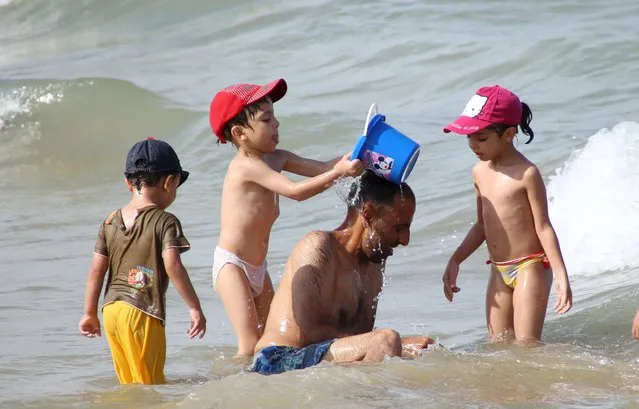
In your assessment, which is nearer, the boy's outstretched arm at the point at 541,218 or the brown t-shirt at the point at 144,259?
the brown t-shirt at the point at 144,259

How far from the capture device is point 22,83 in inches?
605

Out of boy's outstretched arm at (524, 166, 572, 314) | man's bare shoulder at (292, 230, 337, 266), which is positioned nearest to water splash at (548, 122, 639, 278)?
boy's outstretched arm at (524, 166, 572, 314)

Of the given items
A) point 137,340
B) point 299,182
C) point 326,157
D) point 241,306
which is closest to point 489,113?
point 299,182

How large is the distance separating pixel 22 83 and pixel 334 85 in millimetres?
4282

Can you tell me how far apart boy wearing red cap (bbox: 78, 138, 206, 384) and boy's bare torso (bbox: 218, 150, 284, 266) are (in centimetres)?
31

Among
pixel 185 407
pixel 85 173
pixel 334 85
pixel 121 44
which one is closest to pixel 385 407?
pixel 185 407

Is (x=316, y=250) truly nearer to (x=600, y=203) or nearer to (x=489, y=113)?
(x=489, y=113)

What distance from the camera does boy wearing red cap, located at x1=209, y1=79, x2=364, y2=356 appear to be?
5.25m

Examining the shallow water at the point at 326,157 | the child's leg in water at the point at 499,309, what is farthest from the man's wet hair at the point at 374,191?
the child's leg in water at the point at 499,309

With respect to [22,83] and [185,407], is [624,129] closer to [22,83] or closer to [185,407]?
[185,407]

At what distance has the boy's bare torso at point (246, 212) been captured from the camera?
17.5ft

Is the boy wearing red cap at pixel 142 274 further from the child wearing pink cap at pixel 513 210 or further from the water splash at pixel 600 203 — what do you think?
the water splash at pixel 600 203

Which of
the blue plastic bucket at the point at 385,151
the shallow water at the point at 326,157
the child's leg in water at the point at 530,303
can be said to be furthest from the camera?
the child's leg in water at the point at 530,303

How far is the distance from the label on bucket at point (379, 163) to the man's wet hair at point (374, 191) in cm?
8
